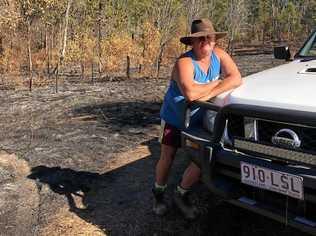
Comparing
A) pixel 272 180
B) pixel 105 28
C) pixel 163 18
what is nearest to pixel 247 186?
pixel 272 180

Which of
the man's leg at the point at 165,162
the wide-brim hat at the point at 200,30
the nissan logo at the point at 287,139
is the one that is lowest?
the man's leg at the point at 165,162

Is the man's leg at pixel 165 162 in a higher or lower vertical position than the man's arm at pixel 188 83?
lower

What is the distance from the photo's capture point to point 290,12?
1591 inches

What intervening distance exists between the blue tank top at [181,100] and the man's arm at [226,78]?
5 centimetres

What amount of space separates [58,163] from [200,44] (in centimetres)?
262

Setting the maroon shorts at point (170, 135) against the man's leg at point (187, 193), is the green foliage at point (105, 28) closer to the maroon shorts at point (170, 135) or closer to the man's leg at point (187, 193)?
the maroon shorts at point (170, 135)

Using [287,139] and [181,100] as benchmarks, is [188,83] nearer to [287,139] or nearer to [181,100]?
[181,100]

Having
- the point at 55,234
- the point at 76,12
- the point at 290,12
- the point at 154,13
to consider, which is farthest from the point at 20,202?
the point at 290,12

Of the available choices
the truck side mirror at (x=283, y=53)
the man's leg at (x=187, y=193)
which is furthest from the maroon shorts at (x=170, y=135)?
the truck side mirror at (x=283, y=53)

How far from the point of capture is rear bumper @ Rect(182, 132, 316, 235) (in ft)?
9.38

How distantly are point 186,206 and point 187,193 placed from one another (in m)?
0.11

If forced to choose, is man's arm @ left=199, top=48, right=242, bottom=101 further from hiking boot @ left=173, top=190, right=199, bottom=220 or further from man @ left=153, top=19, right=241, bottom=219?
hiking boot @ left=173, top=190, right=199, bottom=220

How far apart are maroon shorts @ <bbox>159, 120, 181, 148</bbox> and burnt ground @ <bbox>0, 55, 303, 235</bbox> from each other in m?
0.62

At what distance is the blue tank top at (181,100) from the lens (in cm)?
371
